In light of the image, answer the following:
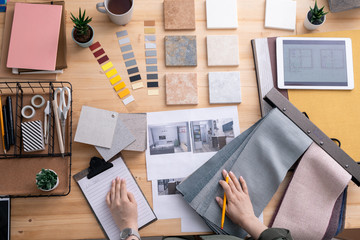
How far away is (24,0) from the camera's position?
3.18ft

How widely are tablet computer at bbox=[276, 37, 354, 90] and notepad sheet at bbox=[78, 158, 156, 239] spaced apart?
2.01 ft

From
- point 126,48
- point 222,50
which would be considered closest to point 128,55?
point 126,48

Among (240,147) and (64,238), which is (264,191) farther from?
(64,238)

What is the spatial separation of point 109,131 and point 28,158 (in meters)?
0.27

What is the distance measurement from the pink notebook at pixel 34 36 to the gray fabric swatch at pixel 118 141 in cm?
31

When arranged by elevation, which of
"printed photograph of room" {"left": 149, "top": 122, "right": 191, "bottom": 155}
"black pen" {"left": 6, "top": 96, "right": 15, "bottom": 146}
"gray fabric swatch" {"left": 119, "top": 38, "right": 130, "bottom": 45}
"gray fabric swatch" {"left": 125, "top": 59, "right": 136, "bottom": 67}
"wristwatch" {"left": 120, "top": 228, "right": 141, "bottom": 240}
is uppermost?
"gray fabric swatch" {"left": 119, "top": 38, "right": 130, "bottom": 45}

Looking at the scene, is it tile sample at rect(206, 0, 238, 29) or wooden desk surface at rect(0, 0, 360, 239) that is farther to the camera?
tile sample at rect(206, 0, 238, 29)

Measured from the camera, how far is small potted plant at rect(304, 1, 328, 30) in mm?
949

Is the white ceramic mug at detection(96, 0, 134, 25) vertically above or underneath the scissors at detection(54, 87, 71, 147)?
above

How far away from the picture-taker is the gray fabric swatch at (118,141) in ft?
2.92

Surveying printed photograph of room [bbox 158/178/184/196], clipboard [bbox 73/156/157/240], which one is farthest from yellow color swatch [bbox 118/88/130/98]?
printed photograph of room [bbox 158/178/184/196]

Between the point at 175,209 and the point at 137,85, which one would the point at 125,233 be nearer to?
the point at 175,209

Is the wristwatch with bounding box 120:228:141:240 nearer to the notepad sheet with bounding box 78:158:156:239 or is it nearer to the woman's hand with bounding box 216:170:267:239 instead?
the notepad sheet with bounding box 78:158:156:239

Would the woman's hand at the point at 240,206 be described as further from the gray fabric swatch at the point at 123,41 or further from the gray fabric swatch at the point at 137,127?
the gray fabric swatch at the point at 123,41
